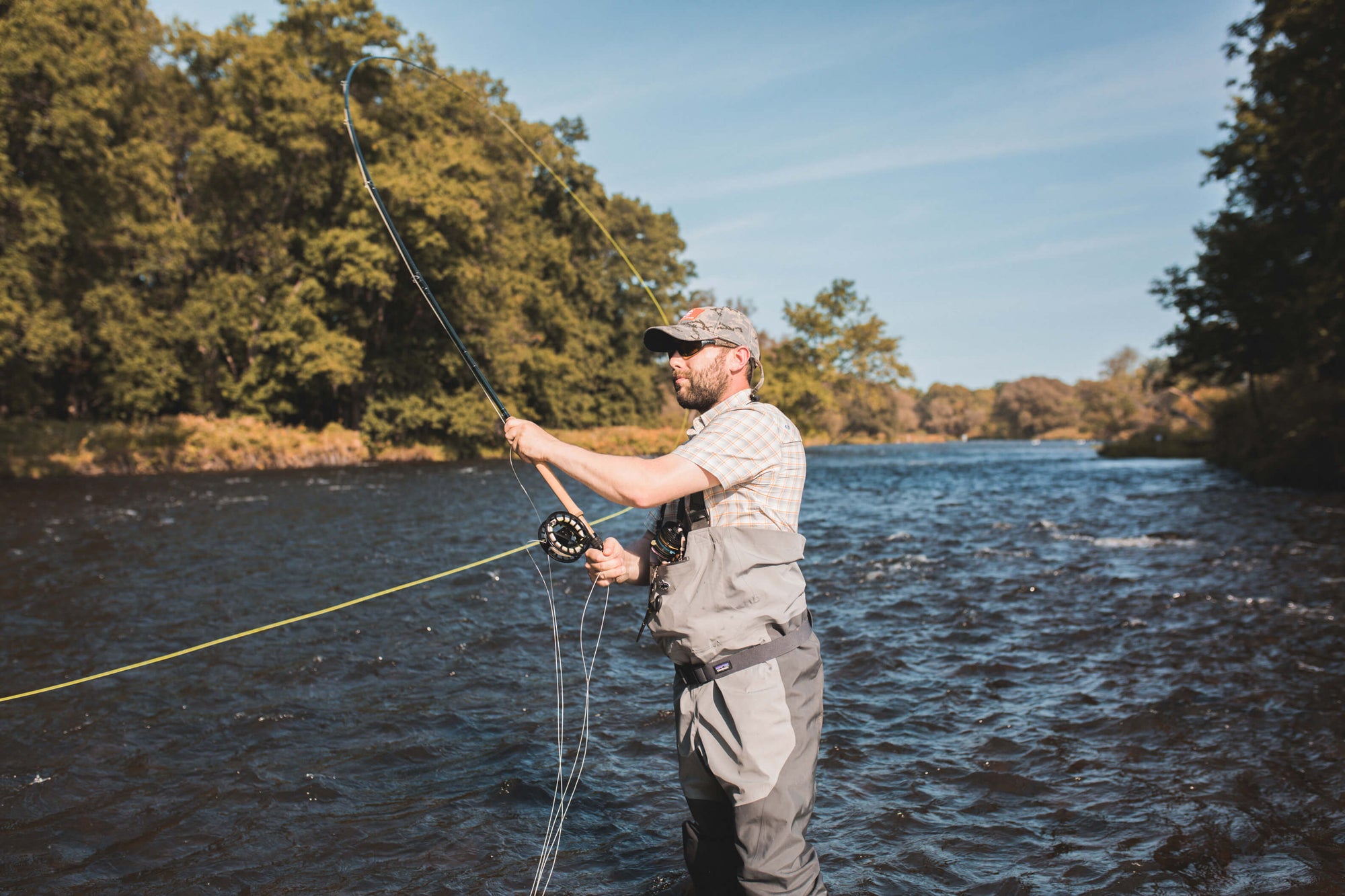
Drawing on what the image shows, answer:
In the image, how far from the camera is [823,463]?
3756 centimetres

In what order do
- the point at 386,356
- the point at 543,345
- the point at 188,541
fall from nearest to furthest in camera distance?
the point at 188,541
the point at 386,356
the point at 543,345

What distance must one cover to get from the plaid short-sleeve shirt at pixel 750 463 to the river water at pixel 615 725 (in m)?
2.08

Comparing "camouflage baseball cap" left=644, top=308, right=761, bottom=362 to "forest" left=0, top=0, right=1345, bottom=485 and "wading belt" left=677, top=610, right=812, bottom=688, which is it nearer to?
"wading belt" left=677, top=610, right=812, bottom=688

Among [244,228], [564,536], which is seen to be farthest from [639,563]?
[244,228]

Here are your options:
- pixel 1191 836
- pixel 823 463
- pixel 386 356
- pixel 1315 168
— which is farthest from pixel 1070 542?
pixel 386 356

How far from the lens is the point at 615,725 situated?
5840 mm

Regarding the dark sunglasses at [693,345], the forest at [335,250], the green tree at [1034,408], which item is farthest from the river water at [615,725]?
the green tree at [1034,408]

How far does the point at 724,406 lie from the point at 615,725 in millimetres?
3602

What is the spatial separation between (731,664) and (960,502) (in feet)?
60.9

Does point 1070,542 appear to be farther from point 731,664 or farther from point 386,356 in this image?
point 386,356

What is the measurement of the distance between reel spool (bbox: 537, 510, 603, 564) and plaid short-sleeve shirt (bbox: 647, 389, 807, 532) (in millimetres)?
614

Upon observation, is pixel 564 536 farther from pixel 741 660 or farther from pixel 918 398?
pixel 918 398

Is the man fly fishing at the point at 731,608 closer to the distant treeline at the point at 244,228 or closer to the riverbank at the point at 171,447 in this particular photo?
the riverbank at the point at 171,447

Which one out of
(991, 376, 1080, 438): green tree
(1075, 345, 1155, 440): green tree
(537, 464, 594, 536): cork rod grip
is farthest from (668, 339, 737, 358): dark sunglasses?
(991, 376, 1080, 438): green tree
